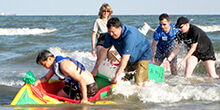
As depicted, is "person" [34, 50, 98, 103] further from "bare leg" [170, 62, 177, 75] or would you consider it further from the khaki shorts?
"bare leg" [170, 62, 177, 75]

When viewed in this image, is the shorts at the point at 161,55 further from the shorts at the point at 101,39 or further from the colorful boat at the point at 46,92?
the colorful boat at the point at 46,92

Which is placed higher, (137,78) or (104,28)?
(104,28)

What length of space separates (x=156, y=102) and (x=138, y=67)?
69 cm

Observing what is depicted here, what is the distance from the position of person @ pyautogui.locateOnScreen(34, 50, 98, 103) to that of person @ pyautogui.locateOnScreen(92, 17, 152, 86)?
0.50 m

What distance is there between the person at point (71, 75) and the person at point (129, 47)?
50 cm

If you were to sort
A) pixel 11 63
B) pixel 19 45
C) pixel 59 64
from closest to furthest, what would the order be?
pixel 59 64, pixel 11 63, pixel 19 45

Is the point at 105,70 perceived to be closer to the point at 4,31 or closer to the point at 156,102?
the point at 156,102

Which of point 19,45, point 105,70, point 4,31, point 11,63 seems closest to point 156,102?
point 105,70

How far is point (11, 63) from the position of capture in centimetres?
1097

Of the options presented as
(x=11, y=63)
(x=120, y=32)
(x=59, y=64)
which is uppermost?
(x=120, y=32)

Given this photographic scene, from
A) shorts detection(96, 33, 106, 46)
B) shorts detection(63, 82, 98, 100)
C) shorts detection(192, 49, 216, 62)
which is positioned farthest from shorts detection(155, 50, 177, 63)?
shorts detection(63, 82, 98, 100)

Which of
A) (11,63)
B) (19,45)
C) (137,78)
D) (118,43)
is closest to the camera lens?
(118,43)

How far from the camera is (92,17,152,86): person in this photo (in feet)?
16.2

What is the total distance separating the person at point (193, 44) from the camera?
21.8ft
